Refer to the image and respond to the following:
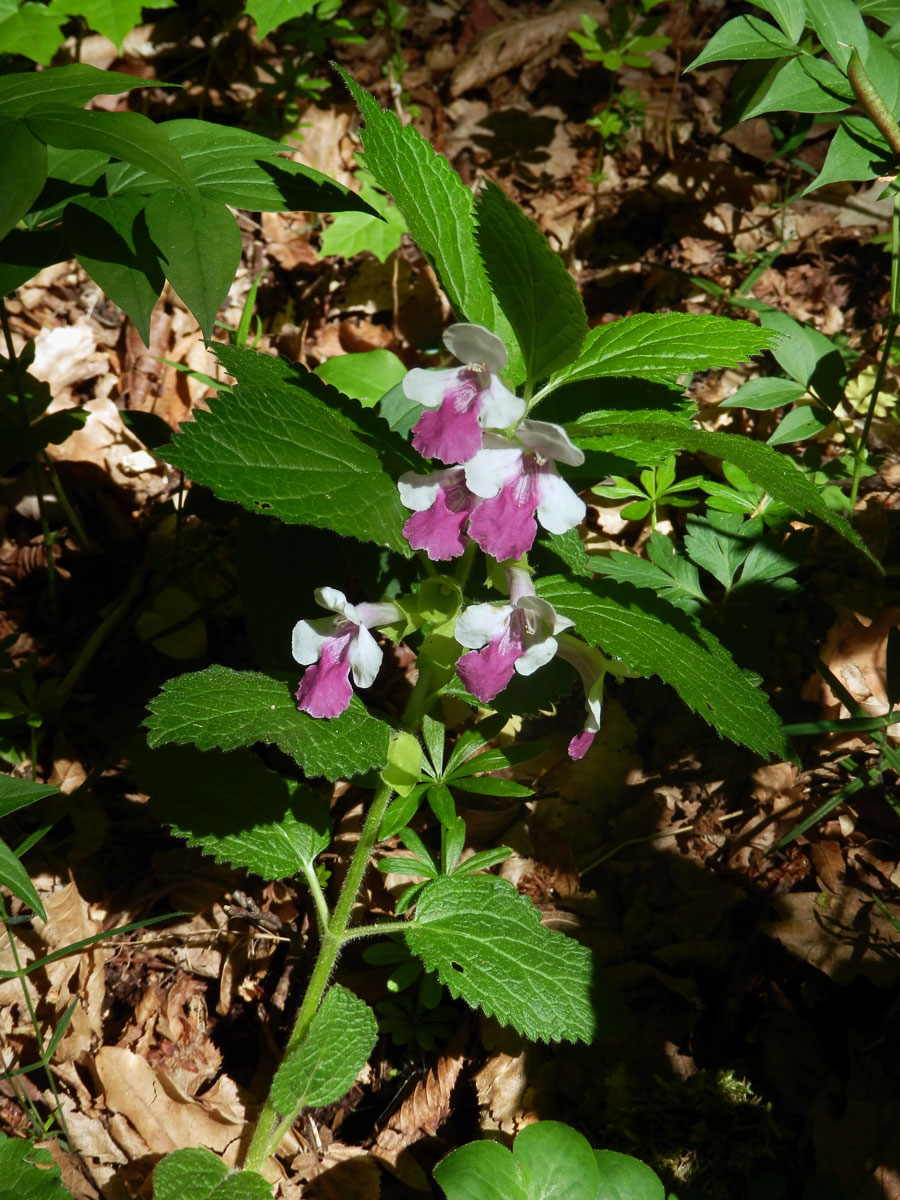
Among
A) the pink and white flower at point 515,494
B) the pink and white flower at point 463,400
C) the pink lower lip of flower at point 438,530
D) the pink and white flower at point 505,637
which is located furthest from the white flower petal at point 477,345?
the pink and white flower at point 505,637

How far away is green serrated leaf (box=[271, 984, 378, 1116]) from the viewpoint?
1561mm

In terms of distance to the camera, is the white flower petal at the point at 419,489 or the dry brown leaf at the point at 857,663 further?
the dry brown leaf at the point at 857,663

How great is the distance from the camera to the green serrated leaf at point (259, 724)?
128cm

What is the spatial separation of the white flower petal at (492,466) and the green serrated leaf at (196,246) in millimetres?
549

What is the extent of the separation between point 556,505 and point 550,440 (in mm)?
108

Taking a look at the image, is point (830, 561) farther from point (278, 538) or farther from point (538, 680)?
point (278, 538)

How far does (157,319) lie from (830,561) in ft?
8.08

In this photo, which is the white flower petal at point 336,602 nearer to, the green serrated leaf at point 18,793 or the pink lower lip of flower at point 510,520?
the pink lower lip of flower at point 510,520

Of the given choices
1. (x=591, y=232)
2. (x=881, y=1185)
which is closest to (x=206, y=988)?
(x=881, y=1185)

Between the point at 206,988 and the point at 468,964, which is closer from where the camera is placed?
the point at 468,964

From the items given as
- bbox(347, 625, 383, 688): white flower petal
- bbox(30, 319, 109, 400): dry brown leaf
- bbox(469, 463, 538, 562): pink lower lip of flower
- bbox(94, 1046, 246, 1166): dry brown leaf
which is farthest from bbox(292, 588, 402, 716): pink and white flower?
bbox(30, 319, 109, 400): dry brown leaf

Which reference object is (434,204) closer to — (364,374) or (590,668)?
(590,668)

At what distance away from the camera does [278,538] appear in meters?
1.98

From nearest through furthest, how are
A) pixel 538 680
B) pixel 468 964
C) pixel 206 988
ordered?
pixel 468 964 < pixel 538 680 < pixel 206 988
